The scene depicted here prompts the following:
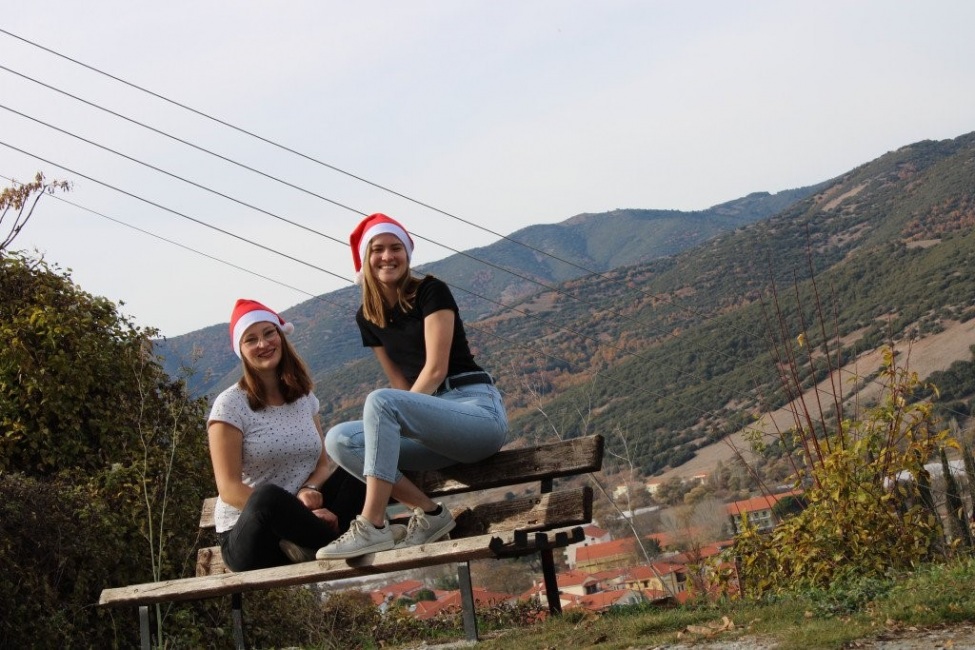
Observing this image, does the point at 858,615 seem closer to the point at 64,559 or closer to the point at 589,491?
the point at 589,491

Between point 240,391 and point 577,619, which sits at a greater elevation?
point 240,391

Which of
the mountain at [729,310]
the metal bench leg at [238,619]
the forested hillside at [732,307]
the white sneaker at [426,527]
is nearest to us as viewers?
the white sneaker at [426,527]

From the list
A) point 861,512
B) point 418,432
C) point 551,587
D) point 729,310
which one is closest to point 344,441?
point 418,432

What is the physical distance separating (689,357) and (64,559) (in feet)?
183

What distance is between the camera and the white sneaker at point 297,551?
4723 mm

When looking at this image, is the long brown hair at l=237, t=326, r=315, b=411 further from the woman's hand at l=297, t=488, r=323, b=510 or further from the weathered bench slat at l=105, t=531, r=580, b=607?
the weathered bench slat at l=105, t=531, r=580, b=607

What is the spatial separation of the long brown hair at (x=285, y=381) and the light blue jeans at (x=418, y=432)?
359mm

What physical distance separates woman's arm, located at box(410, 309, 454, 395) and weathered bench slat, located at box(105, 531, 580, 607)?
71 centimetres

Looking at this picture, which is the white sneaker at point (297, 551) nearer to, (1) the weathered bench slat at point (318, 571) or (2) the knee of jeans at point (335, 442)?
(1) the weathered bench slat at point (318, 571)

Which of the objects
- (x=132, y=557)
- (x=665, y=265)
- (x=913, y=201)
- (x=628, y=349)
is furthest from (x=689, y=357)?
(x=132, y=557)

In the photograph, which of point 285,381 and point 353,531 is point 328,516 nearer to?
point 353,531

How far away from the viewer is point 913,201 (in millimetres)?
80062

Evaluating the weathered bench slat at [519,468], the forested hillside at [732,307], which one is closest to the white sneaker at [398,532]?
the weathered bench slat at [519,468]

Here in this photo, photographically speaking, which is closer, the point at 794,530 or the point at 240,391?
the point at 240,391
